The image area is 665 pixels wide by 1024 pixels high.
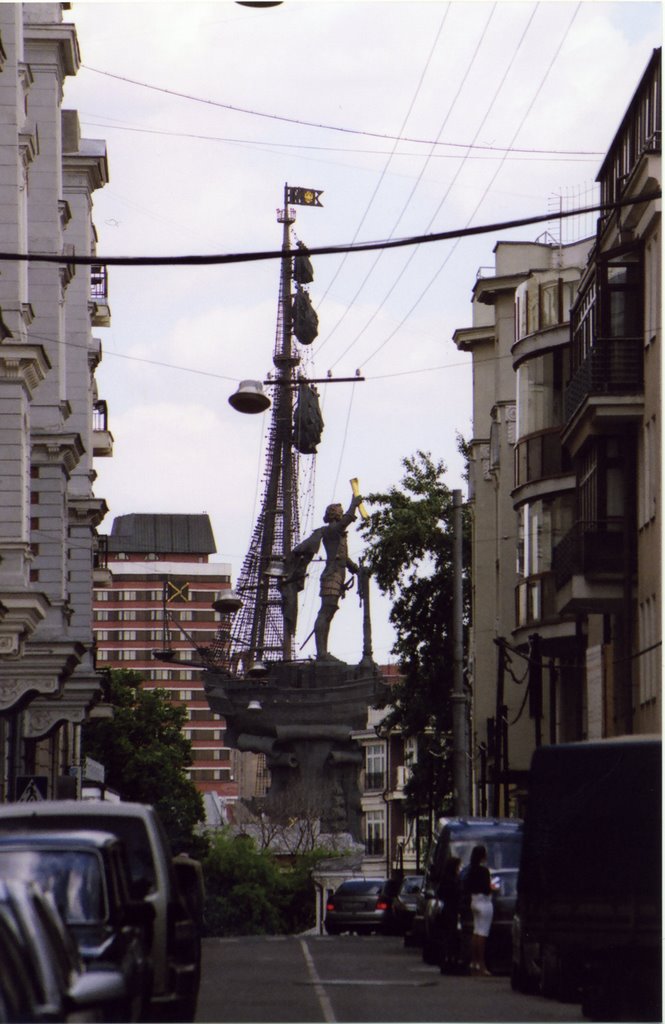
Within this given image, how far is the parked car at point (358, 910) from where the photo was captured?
57.2 meters

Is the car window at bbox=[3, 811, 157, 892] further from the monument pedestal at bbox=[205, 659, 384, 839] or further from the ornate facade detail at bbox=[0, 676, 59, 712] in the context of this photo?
the monument pedestal at bbox=[205, 659, 384, 839]

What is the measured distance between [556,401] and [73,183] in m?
14.4

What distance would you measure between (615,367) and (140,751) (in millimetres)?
56608

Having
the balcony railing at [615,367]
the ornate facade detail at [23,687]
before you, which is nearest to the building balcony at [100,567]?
the ornate facade detail at [23,687]

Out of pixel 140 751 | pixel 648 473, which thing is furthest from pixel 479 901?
pixel 140 751

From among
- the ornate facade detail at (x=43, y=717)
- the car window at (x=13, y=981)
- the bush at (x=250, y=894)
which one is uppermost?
the ornate facade detail at (x=43, y=717)

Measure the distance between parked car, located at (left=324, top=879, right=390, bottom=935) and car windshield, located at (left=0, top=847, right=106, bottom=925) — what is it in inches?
1675

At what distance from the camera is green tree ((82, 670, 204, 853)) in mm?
96438

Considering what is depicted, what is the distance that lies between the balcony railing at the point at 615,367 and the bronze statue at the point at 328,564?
5636 centimetres

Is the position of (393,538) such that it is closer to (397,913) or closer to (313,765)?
(397,913)

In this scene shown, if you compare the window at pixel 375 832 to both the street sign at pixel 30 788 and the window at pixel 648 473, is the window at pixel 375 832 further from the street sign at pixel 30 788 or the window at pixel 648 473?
the street sign at pixel 30 788

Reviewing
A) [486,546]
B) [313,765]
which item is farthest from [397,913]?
[313,765]

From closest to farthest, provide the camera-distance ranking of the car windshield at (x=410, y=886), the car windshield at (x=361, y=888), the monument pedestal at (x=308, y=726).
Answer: the car windshield at (x=410, y=886) < the car windshield at (x=361, y=888) < the monument pedestal at (x=308, y=726)

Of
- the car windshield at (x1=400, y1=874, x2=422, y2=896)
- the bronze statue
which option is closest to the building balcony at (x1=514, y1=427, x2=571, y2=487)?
the car windshield at (x1=400, y1=874, x2=422, y2=896)
